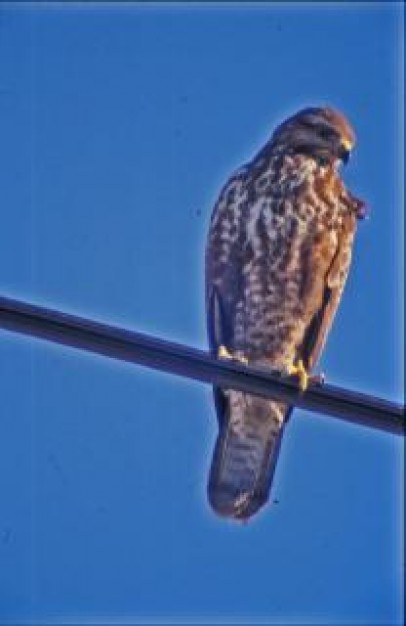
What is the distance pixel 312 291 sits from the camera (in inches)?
203

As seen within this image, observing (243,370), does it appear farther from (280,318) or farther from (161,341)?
(280,318)

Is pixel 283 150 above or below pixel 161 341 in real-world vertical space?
above

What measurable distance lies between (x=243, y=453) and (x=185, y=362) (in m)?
1.97

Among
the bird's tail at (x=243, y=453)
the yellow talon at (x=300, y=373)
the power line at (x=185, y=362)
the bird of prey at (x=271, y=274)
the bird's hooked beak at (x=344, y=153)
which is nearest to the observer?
the power line at (x=185, y=362)

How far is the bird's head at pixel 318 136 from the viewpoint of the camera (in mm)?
5391

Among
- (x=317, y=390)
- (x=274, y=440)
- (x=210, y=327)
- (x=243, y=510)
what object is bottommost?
(x=317, y=390)

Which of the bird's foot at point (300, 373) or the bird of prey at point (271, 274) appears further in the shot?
the bird of prey at point (271, 274)

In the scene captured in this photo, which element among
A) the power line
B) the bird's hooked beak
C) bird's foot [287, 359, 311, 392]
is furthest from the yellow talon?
the bird's hooked beak

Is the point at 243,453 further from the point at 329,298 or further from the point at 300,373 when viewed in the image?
the point at 300,373

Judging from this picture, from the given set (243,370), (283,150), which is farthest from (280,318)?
(243,370)

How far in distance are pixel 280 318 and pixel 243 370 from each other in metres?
1.90

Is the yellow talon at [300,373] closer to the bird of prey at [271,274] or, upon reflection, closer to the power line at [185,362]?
the bird of prey at [271,274]

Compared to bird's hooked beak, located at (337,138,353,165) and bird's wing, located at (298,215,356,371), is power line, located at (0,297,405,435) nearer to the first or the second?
bird's wing, located at (298,215,356,371)

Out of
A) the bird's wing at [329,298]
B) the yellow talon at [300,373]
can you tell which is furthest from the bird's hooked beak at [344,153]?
the yellow talon at [300,373]
